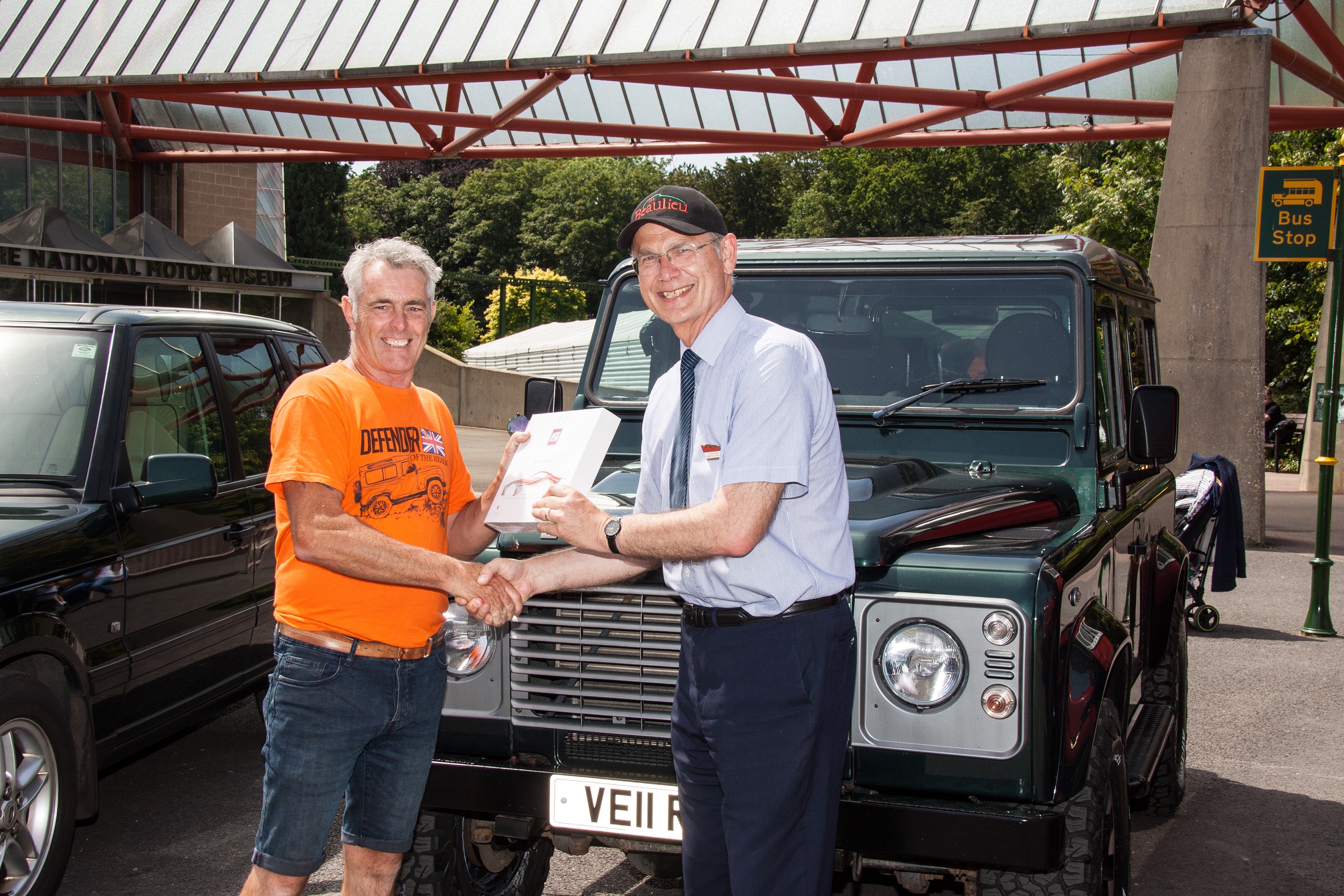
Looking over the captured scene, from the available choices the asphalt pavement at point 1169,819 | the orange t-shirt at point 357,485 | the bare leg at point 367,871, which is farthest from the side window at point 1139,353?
the bare leg at point 367,871

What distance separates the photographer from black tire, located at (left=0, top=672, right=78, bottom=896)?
384 cm

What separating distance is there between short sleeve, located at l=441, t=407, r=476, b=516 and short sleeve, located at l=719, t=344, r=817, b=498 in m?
0.94

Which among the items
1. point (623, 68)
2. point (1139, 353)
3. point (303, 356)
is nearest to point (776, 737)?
point (1139, 353)

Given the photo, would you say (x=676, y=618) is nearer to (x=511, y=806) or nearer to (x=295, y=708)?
(x=511, y=806)

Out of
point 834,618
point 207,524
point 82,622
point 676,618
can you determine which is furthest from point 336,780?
point 207,524

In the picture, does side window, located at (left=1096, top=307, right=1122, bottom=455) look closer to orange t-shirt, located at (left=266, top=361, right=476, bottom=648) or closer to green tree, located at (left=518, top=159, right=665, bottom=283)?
orange t-shirt, located at (left=266, top=361, right=476, bottom=648)

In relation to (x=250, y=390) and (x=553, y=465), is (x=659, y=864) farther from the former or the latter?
(x=250, y=390)

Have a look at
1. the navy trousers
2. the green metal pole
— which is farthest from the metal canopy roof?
the navy trousers

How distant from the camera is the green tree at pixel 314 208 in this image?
1844 inches

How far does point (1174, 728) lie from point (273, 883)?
12.1 ft

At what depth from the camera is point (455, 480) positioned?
3355 millimetres

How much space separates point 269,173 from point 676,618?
95.8 feet

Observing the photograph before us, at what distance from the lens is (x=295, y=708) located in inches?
115

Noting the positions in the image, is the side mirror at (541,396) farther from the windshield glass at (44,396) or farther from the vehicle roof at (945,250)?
the windshield glass at (44,396)
